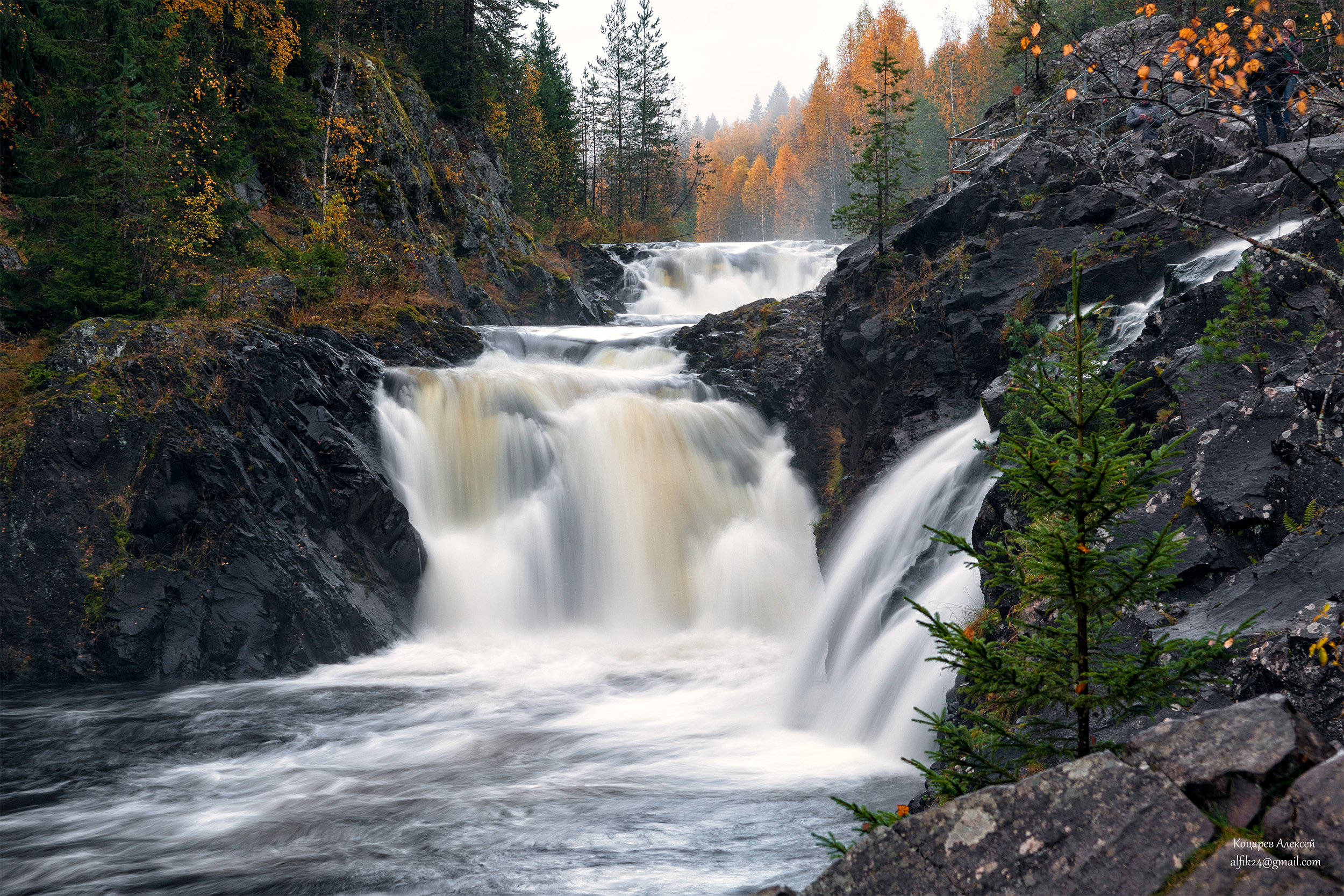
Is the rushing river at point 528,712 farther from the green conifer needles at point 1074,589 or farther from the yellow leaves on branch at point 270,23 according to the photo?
the yellow leaves on branch at point 270,23

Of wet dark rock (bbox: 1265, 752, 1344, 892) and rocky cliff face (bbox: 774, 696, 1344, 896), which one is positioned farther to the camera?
rocky cliff face (bbox: 774, 696, 1344, 896)

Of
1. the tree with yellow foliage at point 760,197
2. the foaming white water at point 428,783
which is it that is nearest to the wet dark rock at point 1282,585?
the foaming white water at point 428,783

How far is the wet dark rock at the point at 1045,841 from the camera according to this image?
2551 mm

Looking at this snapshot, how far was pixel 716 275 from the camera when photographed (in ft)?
110

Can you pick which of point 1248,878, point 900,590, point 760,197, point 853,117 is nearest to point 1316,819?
point 1248,878

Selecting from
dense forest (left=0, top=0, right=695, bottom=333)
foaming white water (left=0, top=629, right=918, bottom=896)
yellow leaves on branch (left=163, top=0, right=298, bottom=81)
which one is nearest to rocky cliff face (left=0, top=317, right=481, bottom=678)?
foaming white water (left=0, top=629, right=918, bottom=896)

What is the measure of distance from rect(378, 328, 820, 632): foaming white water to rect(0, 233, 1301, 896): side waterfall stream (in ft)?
0.17

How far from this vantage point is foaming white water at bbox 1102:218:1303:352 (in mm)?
8477

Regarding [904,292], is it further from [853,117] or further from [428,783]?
[853,117]

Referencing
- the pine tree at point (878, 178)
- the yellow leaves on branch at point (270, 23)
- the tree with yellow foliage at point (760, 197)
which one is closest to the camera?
the pine tree at point (878, 178)

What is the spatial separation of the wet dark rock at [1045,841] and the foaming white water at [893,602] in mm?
4006

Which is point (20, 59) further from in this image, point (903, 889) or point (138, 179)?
point (903, 889)

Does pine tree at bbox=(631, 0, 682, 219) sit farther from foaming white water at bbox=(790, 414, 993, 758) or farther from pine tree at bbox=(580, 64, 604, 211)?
foaming white water at bbox=(790, 414, 993, 758)

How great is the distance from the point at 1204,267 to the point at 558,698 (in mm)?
9481
